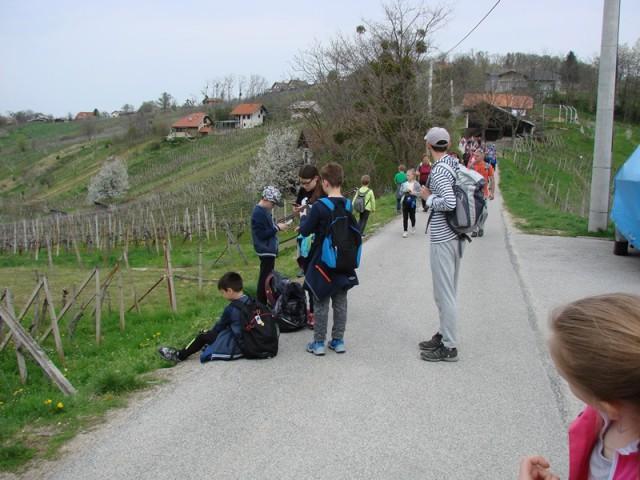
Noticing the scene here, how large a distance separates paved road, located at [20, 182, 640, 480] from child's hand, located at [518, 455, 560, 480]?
5.58ft

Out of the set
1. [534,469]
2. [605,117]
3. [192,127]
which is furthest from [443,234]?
[192,127]

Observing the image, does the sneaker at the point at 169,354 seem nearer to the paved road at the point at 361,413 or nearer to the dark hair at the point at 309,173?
the paved road at the point at 361,413

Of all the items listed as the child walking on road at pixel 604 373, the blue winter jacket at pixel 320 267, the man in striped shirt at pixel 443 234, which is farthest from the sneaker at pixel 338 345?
the child walking on road at pixel 604 373

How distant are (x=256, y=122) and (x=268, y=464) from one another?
96.9m

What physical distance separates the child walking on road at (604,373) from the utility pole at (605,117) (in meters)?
11.6

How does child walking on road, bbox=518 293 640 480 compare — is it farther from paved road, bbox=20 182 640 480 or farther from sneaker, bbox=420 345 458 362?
sneaker, bbox=420 345 458 362

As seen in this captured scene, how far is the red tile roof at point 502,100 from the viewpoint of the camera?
195 feet

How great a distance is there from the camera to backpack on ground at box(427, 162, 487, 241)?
4996 mm

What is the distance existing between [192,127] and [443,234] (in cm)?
9596

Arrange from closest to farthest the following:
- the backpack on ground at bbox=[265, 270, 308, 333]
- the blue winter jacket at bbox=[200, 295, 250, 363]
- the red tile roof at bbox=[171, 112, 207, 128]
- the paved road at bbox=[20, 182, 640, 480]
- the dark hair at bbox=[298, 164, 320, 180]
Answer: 1. the paved road at bbox=[20, 182, 640, 480]
2. the blue winter jacket at bbox=[200, 295, 250, 363]
3. the backpack on ground at bbox=[265, 270, 308, 333]
4. the dark hair at bbox=[298, 164, 320, 180]
5. the red tile roof at bbox=[171, 112, 207, 128]

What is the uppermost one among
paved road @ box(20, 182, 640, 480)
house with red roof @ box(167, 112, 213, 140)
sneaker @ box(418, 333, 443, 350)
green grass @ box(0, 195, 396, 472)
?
house with red roof @ box(167, 112, 213, 140)

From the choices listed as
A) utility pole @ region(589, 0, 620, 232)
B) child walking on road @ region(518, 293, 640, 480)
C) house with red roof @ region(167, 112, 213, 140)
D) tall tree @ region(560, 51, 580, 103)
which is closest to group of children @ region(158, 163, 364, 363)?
child walking on road @ region(518, 293, 640, 480)

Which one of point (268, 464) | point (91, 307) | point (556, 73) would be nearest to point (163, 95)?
point (556, 73)

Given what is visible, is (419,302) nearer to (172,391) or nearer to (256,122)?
(172,391)
